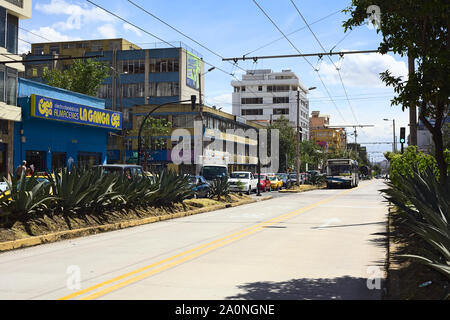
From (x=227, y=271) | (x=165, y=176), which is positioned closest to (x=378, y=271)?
(x=227, y=271)

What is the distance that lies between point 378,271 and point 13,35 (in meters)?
29.9

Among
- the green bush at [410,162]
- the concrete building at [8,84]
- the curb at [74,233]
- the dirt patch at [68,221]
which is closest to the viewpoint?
the curb at [74,233]

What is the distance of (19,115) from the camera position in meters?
30.7

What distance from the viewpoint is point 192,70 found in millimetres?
75688

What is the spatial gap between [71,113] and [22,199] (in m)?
25.1

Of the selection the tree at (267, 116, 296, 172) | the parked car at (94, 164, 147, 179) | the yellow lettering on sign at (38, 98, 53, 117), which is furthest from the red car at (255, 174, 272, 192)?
the tree at (267, 116, 296, 172)

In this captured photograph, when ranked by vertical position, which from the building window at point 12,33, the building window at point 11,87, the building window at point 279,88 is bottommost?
the building window at point 11,87

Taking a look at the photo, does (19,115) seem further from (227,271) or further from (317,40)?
(227,271)

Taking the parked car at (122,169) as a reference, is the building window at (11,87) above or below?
above

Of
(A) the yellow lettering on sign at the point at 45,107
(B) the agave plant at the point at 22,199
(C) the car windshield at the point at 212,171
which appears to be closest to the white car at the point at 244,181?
(C) the car windshield at the point at 212,171

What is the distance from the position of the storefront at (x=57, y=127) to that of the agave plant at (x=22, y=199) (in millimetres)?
16314

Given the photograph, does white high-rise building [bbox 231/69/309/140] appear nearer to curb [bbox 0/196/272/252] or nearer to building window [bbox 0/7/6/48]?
building window [bbox 0/7/6/48]

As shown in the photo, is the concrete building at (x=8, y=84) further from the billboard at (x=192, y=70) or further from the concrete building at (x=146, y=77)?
the billboard at (x=192, y=70)

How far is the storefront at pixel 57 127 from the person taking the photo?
31.5 m
